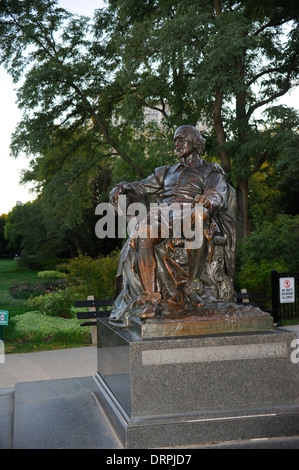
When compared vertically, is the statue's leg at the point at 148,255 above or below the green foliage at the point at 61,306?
above

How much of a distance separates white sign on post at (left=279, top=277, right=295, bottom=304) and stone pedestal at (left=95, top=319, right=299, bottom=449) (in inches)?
312

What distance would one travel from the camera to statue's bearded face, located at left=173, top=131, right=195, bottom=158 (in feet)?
18.7

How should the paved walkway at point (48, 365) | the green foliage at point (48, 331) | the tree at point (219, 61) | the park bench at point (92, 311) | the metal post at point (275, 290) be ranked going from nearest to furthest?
the paved walkway at point (48, 365)
the park bench at point (92, 311)
the green foliage at point (48, 331)
the metal post at point (275, 290)
the tree at point (219, 61)

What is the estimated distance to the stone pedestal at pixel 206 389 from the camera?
3936 millimetres

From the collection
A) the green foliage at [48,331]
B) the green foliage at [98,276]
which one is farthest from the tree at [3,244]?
the green foliage at [48,331]

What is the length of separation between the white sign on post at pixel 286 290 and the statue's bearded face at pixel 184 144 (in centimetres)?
711

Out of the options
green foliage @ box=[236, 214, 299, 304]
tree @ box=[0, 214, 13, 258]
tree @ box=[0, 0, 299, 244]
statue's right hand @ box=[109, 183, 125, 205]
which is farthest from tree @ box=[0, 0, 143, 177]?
tree @ box=[0, 214, 13, 258]

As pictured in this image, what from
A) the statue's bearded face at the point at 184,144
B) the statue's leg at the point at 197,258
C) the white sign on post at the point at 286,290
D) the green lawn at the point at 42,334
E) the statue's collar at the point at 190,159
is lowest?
the green lawn at the point at 42,334

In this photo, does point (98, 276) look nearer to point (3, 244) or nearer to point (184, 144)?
point (184, 144)

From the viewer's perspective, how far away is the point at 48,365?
8.08 metres

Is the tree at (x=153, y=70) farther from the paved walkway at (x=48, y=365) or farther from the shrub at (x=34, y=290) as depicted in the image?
the paved walkway at (x=48, y=365)

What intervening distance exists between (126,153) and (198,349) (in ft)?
61.2

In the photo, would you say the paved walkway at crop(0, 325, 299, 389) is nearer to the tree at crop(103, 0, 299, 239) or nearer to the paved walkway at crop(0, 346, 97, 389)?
the paved walkway at crop(0, 346, 97, 389)

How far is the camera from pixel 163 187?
19.2 feet
